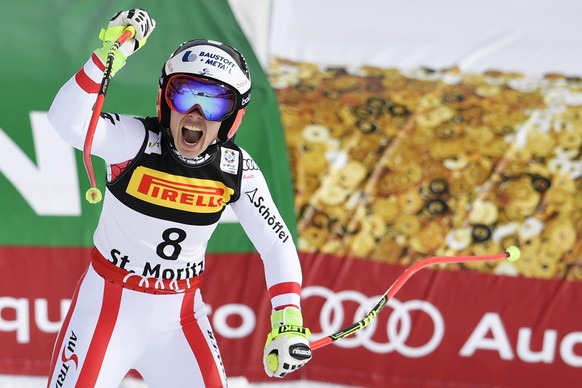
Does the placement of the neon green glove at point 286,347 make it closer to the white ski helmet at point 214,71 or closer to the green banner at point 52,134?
the white ski helmet at point 214,71

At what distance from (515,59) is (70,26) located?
102 inches

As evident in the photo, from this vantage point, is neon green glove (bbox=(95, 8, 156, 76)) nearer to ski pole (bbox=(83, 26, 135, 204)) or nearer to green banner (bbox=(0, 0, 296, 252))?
ski pole (bbox=(83, 26, 135, 204))

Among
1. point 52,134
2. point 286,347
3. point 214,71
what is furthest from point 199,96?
point 52,134

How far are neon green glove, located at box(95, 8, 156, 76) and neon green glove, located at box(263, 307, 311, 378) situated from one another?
96 centimetres

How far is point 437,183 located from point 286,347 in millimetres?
2047

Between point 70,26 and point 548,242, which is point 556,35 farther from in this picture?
point 70,26

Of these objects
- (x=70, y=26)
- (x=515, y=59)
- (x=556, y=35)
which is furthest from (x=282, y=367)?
(x=556, y=35)

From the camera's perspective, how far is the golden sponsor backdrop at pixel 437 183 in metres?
4.30

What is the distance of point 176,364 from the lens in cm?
268

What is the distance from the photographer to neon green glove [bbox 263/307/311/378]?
2520 mm

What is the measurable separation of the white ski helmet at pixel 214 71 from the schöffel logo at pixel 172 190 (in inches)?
6.4

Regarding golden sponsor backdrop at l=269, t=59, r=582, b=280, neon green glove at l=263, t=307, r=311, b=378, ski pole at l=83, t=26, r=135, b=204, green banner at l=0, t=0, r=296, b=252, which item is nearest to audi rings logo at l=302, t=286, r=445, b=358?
golden sponsor backdrop at l=269, t=59, r=582, b=280

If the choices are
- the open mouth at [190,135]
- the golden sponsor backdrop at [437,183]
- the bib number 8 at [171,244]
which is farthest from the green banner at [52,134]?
the open mouth at [190,135]

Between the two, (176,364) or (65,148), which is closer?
(176,364)
